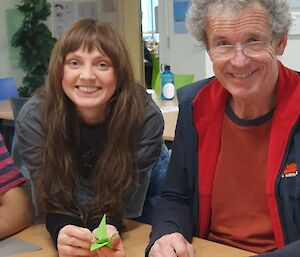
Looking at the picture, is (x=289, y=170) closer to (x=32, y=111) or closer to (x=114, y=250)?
(x=114, y=250)

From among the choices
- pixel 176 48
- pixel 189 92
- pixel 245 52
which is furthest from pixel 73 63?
pixel 176 48

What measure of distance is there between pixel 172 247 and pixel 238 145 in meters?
0.35

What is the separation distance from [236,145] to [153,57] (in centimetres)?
515

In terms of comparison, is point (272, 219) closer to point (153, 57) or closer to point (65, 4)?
point (65, 4)

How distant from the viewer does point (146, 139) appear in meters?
1.61

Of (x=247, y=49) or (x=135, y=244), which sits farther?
(x=135, y=244)

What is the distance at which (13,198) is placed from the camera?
1.58m

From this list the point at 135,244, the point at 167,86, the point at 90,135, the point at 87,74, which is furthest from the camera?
the point at 167,86

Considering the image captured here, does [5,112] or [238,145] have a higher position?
[238,145]

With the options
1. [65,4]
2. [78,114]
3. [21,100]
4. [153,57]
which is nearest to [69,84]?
[78,114]

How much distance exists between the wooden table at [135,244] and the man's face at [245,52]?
0.42 meters

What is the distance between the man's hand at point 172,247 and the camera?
1315mm

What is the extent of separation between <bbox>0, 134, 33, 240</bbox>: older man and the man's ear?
0.88 metres

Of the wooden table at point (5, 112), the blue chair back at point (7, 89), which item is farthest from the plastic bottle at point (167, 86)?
the blue chair back at point (7, 89)
